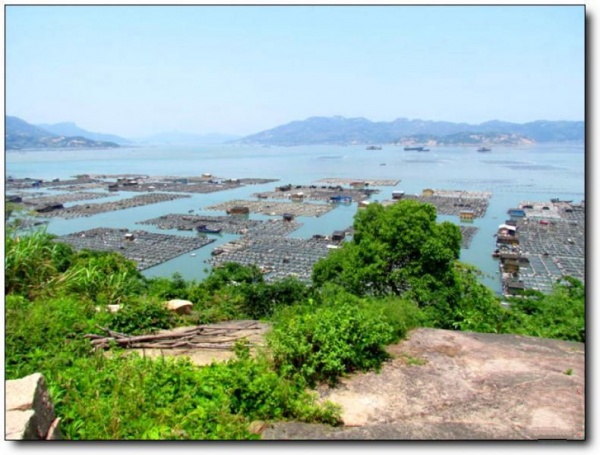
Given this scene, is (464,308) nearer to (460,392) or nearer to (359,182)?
(460,392)

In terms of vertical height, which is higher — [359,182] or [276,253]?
[359,182]

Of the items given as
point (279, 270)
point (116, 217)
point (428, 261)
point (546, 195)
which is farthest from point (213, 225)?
point (546, 195)

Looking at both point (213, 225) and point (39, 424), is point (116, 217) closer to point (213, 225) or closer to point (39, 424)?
point (213, 225)

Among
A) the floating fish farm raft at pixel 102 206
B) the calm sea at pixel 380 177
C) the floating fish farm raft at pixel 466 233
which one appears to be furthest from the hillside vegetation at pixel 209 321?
the floating fish farm raft at pixel 102 206

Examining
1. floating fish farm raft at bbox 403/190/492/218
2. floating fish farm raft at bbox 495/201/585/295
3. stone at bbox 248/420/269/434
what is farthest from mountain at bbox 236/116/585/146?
stone at bbox 248/420/269/434

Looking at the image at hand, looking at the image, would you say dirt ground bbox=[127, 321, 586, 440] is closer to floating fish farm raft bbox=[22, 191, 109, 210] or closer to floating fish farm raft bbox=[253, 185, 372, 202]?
floating fish farm raft bbox=[22, 191, 109, 210]

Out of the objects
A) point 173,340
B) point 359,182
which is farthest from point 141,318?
point 359,182

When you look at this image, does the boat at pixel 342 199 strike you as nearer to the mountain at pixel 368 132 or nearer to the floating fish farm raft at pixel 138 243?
the floating fish farm raft at pixel 138 243
